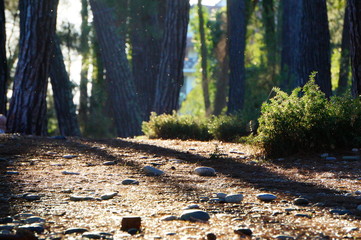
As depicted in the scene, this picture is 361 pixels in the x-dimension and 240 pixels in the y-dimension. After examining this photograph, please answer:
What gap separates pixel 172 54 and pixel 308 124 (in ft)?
23.8

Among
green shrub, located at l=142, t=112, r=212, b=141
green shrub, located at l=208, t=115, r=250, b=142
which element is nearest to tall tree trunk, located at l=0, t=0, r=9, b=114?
green shrub, located at l=142, t=112, r=212, b=141

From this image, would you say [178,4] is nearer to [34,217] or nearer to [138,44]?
[138,44]

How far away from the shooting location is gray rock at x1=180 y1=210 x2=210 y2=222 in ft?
14.2

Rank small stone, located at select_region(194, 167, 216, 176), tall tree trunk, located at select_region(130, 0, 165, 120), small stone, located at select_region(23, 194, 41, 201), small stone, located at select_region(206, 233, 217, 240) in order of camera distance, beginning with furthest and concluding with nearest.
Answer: tall tree trunk, located at select_region(130, 0, 165, 120)
small stone, located at select_region(194, 167, 216, 176)
small stone, located at select_region(23, 194, 41, 201)
small stone, located at select_region(206, 233, 217, 240)

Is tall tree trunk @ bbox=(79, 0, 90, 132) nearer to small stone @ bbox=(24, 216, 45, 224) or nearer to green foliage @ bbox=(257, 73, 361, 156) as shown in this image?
green foliage @ bbox=(257, 73, 361, 156)

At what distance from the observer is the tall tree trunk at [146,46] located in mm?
18328

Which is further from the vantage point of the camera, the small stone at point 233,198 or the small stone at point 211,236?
the small stone at point 233,198

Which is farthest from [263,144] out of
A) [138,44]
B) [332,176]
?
[138,44]

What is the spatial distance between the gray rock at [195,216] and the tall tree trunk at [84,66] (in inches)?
869

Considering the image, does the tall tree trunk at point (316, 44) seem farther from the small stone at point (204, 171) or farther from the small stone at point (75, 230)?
the small stone at point (75, 230)

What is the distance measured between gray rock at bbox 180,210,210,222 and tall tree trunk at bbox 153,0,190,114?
1055 centimetres

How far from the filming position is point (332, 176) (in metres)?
6.64

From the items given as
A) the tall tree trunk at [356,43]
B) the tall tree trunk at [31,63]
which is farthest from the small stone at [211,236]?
the tall tree trunk at [31,63]

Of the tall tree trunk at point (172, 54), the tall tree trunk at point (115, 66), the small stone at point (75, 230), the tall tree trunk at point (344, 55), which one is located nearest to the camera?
the small stone at point (75, 230)
